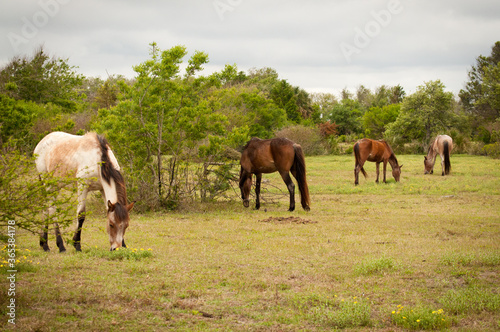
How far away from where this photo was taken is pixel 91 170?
7.24m

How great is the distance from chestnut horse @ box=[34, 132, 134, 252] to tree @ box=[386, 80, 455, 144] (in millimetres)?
34879

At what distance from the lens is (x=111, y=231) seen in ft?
23.0

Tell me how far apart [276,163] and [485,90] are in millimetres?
44701

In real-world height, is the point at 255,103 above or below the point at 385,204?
above

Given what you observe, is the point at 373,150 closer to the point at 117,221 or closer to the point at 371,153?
the point at 371,153

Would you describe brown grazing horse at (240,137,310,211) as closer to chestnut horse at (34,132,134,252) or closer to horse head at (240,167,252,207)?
horse head at (240,167,252,207)

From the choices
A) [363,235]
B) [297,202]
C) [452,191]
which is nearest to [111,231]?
[363,235]

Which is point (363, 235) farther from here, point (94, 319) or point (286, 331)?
point (94, 319)

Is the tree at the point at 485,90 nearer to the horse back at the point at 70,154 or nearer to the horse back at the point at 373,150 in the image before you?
the horse back at the point at 373,150

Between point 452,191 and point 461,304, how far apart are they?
1210cm

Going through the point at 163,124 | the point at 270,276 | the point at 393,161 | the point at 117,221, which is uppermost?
the point at 163,124

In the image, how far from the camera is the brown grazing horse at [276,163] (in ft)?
40.0

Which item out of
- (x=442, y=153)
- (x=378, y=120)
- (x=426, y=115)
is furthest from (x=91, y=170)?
(x=378, y=120)

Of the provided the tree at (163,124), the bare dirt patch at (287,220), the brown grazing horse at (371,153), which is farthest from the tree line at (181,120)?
the brown grazing horse at (371,153)
